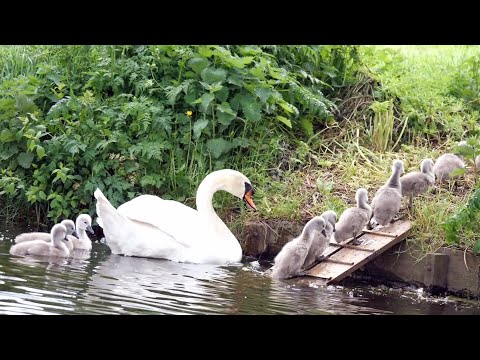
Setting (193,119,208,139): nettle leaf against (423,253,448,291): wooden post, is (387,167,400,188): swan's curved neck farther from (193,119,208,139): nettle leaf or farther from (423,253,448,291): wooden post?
(193,119,208,139): nettle leaf

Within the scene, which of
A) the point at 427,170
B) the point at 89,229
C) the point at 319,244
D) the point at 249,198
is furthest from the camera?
the point at 249,198

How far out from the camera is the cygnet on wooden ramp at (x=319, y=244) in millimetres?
8789

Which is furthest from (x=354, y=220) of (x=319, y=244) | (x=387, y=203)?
(x=319, y=244)

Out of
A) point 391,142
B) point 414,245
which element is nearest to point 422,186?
point 414,245

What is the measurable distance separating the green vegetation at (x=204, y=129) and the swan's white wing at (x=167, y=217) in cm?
76

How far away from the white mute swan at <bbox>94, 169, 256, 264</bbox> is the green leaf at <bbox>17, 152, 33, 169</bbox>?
5.26 feet

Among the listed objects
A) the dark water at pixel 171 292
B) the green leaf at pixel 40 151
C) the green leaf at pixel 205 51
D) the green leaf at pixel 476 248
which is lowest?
the dark water at pixel 171 292

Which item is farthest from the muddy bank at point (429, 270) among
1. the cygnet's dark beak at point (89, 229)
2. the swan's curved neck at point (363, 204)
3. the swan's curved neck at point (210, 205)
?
the cygnet's dark beak at point (89, 229)

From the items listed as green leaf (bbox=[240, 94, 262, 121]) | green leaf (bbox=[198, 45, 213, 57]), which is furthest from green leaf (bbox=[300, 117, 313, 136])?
green leaf (bbox=[198, 45, 213, 57])

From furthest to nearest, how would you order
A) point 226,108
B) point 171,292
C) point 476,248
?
point 226,108 → point 476,248 → point 171,292

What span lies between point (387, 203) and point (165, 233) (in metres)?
2.09

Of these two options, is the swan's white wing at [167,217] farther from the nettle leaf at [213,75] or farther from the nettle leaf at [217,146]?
the nettle leaf at [213,75]

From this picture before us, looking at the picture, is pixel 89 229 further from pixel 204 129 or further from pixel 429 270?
pixel 429 270

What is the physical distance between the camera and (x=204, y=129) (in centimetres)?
1071
